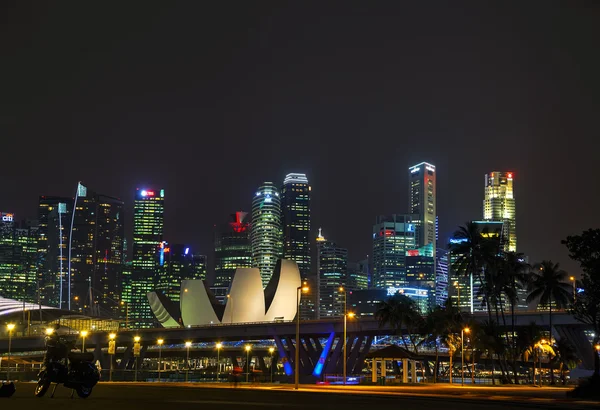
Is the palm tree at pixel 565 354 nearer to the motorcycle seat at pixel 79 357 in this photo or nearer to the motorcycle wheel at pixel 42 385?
the motorcycle seat at pixel 79 357

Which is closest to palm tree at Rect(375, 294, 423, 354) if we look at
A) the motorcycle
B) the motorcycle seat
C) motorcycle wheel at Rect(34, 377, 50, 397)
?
the motorcycle seat

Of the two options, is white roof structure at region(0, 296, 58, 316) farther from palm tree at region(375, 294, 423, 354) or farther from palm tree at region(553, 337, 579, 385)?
palm tree at region(553, 337, 579, 385)

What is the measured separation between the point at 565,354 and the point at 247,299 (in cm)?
7214

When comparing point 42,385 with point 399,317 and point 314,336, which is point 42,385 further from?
point 314,336

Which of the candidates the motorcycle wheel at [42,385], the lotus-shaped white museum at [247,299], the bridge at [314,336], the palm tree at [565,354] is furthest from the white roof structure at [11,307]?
the motorcycle wheel at [42,385]

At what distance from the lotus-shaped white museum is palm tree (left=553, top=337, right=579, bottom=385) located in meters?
64.6

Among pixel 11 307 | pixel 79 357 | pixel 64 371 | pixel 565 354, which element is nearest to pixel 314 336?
pixel 565 354

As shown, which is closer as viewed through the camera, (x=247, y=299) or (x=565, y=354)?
(x=565, y=354)

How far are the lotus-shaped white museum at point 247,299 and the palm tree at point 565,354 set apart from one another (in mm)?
64573

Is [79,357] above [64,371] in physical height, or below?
above

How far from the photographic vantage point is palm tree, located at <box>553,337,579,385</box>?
118812 millimetres

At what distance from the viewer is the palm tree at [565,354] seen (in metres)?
119

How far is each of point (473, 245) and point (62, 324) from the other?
122779 mm

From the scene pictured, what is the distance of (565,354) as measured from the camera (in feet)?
393
